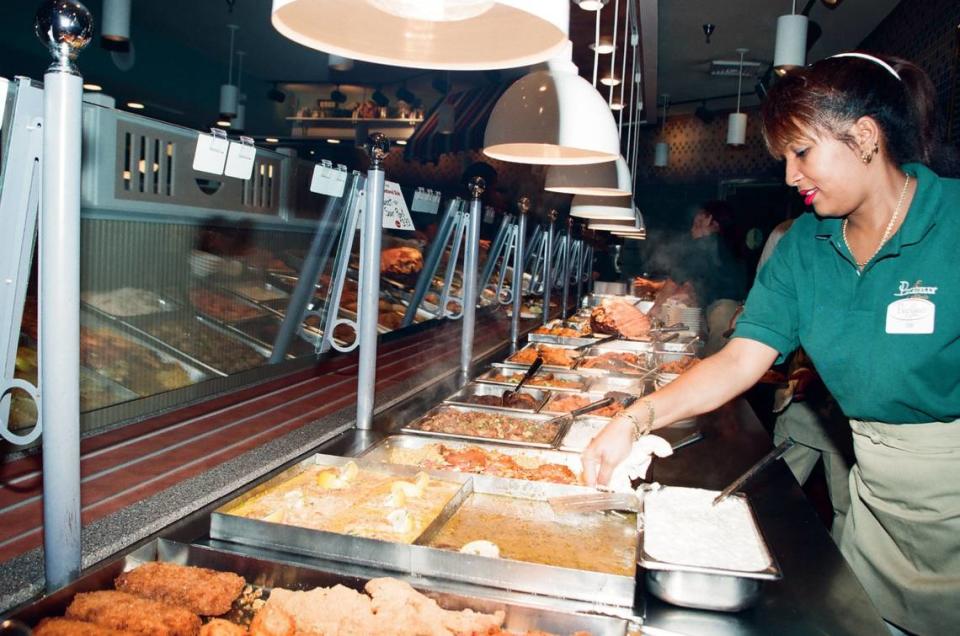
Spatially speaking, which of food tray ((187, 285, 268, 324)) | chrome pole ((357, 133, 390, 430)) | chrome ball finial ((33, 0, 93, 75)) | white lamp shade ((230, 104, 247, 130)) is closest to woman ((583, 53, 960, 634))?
chrome pole ((357, 133, 390, 430))

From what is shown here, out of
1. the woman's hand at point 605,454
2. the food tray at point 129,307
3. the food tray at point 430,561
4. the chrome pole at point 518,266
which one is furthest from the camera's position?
the chrome pole at point 518,266

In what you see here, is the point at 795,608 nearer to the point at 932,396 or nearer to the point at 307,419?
the point at 932,396

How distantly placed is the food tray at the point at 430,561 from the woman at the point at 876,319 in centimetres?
48

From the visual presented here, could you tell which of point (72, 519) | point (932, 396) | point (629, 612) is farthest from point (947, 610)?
point (72, 519)

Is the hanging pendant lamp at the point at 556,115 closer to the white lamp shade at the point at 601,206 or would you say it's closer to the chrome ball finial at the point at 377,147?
the chrome ball finial at the point at 377,147

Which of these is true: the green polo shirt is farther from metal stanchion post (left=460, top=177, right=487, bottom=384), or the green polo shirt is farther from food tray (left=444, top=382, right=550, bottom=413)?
metal stanchion post (left=460, top=177, right=487, bottom=384)

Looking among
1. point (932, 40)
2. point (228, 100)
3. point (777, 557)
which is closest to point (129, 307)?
point (777, 557)

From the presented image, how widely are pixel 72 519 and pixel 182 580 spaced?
0.20m

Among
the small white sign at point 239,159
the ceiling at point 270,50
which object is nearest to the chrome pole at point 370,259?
the small white sign at point 239,159

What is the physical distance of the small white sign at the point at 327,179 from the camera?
232 cm

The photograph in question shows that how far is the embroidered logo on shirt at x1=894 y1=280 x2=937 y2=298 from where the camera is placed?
1.58m

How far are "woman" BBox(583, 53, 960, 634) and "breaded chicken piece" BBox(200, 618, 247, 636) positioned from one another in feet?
2.86

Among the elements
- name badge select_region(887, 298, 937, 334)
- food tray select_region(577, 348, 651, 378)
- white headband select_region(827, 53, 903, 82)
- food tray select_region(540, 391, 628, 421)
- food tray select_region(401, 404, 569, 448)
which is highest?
white headband select_region(827, 53, 903, 82)

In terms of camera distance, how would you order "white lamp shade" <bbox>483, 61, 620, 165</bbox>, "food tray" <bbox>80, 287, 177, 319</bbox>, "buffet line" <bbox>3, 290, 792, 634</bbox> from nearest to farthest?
1. "buffet line" <bbox>3, 290, 792, 634</bbox>
2. "white lamp shade" <bbox>483, 61, 620, 165</bbox>
3. "food tray" <bbox>80, 287, 177, 319</bbox>
